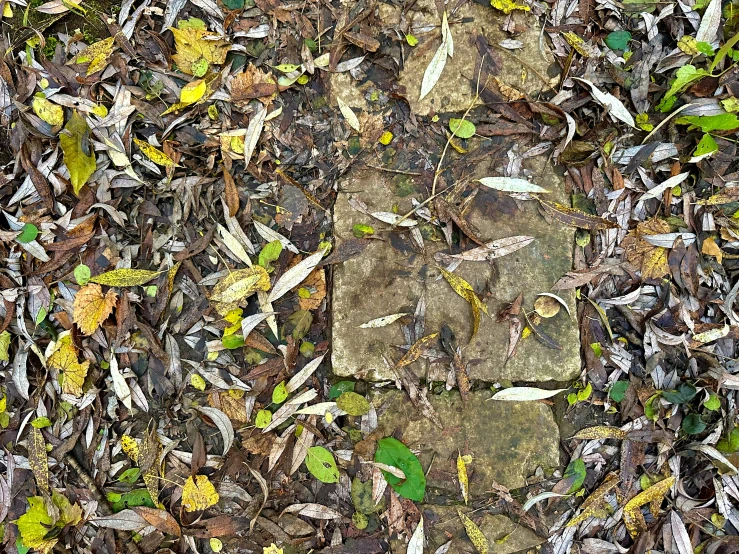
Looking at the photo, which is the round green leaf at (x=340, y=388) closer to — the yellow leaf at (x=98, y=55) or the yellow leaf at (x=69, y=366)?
the yellow leaf at (x=69, y=366)

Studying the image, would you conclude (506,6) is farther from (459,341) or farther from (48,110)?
(48,110)

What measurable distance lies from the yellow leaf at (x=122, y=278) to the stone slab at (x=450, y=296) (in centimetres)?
74

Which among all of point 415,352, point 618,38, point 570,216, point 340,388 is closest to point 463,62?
point 618,38

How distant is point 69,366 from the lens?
77.6 inches

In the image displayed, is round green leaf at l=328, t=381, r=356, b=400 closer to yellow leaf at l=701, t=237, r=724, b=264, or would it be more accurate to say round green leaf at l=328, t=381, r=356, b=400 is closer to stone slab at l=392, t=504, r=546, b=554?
stone slab at l=392, t=504, r=546, b=554

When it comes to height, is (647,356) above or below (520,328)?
below

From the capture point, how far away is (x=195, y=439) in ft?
6.50

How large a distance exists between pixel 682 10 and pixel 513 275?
1.25 meters

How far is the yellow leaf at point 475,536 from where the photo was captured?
1.96 meters

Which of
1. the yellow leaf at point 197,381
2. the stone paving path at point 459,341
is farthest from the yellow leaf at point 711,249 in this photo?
the yellow leaf at point 197,381

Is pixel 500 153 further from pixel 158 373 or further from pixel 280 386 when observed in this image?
pixel 158 373

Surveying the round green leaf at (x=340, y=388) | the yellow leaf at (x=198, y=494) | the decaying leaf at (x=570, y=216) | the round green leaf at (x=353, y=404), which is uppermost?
the decaying leaf at (x=570, y=216)

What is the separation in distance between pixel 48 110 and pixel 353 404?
64.5 inches

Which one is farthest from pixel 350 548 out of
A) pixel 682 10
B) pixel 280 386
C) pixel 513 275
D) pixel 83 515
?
pixel 682 10
